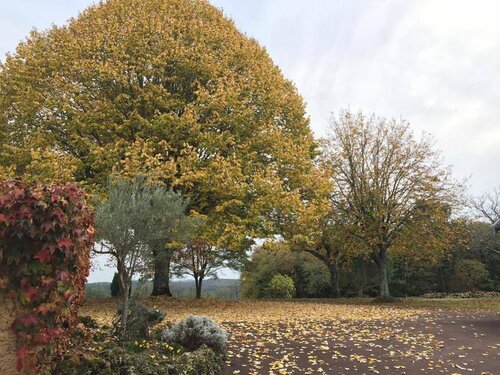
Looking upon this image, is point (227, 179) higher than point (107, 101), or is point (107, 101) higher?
point (107, 101)

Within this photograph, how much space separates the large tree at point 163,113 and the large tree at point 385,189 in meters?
6.65

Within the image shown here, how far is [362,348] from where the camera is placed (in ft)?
32.1

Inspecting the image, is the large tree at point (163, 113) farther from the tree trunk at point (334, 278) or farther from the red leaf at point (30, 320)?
the tree trunk at point (334, 278)

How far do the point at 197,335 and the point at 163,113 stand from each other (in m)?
13.1

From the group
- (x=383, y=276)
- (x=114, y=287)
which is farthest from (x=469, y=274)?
(x=114, y=287)

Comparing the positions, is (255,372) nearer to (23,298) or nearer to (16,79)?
(23,298)

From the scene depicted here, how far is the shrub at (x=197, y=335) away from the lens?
823 centimetres

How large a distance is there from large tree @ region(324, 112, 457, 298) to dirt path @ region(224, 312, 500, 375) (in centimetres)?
1160

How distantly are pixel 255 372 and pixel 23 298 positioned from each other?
4.30 meters

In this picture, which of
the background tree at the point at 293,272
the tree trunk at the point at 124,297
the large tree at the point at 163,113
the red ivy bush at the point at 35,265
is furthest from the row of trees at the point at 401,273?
the red ivy bush at the point at 35,265

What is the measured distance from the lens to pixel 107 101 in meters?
19.2

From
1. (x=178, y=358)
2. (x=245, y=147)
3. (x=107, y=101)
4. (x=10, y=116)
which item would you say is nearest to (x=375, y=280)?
(x=245, y=147)

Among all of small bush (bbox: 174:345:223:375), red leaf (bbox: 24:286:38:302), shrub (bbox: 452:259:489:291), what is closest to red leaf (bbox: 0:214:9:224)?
red leaf (bbox: 24:286:38:302)

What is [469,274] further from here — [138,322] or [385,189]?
[138,322]
